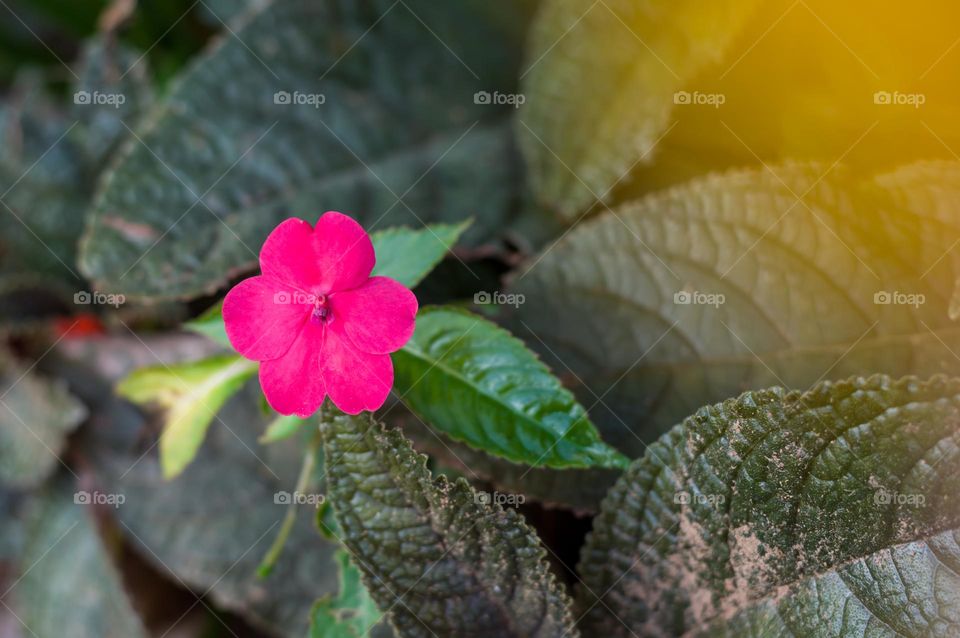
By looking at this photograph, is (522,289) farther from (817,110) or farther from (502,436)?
(817,110)

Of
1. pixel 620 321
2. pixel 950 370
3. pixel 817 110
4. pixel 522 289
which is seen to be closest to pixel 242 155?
pixel 522 289

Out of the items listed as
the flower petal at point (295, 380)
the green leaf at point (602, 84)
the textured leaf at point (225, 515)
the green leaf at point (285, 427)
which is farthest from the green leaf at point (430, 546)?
the green leaf at point (602, 84)

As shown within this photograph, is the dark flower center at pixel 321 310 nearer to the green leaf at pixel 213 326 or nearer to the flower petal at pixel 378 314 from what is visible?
the flower petal at pixel 378 314

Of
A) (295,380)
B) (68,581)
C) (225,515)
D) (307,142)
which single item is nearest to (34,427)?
(68,581)

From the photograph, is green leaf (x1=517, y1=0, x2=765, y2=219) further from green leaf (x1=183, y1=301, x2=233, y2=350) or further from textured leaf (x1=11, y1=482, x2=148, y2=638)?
textured leaf (x1=11, y1=482, x2=148, y2=638)

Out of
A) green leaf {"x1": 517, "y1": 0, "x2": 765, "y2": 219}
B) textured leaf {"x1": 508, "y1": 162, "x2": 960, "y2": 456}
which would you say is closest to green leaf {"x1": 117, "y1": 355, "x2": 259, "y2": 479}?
textured leaf {"x1": 508, "y1": 162, "x2": 960, "y2": 456}

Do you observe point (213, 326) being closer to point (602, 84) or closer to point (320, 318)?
point (320, 318)
